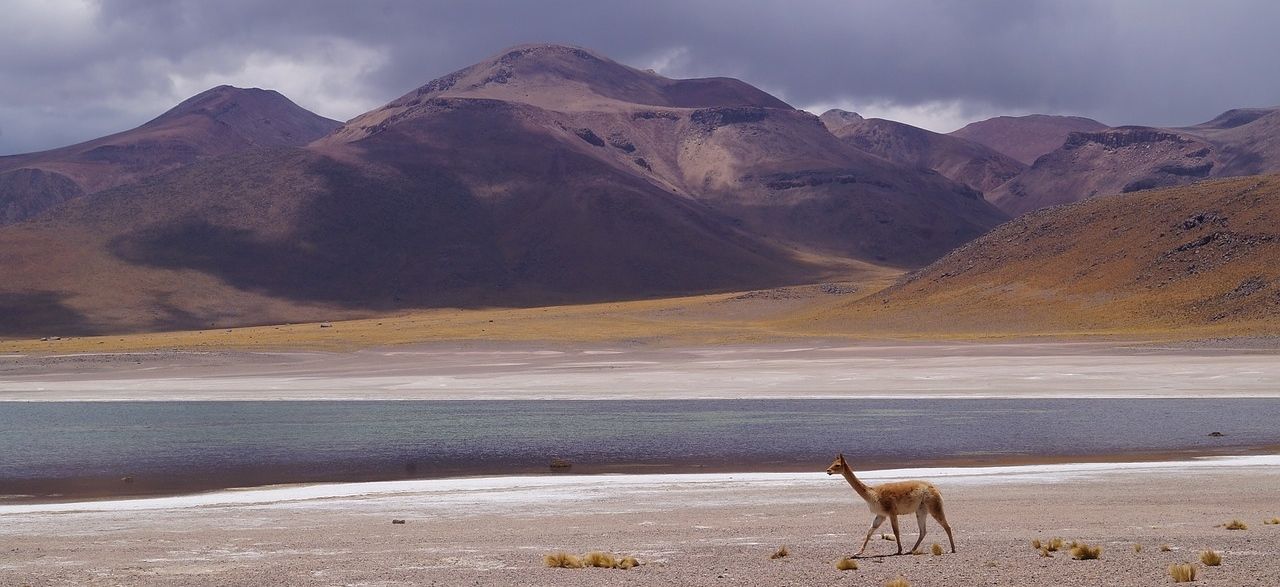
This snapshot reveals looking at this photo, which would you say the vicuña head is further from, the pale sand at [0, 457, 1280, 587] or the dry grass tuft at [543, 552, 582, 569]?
the dry grass tuft at [543, 552, 582, 569]

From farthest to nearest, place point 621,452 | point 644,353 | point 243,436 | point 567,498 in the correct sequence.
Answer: point 644,353
point 243,436
point 621,452
point 567,498

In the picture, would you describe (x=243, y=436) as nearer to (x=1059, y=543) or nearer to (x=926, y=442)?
(x=926, y=442)

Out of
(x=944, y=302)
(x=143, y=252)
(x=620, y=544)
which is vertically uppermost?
(x=143, y=252)

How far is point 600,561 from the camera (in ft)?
49.4

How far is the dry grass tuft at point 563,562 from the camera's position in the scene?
15039 millimetres

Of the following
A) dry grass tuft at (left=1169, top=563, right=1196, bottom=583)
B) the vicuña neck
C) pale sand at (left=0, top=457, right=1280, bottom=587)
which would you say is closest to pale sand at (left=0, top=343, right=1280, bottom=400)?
pale sand at (left=0, top=457, right=1280, bottom=587)

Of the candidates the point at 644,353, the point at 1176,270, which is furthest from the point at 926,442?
the point at 1176,270

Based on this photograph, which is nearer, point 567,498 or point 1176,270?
point 567,498

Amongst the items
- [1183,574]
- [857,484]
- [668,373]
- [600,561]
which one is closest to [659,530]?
[600,561]

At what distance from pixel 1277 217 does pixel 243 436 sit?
3071 inches

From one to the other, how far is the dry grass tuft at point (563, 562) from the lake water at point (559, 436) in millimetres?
12510

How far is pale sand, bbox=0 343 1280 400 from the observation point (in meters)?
47.6

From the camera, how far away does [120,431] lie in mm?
37875

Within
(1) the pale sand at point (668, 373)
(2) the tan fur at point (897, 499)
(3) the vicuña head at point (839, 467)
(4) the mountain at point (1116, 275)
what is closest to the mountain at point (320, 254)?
(4) the mountain at point (1116, 275)
